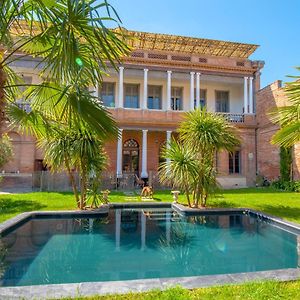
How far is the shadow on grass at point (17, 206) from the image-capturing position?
9.31m

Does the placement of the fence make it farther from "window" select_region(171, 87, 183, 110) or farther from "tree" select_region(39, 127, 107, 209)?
"window" select_region(171, 87, 183, 110)

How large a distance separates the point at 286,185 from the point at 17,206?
47.1 feet

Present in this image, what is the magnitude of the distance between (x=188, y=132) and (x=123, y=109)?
34.2 feet

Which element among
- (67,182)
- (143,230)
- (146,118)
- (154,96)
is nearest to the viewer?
(143,230)

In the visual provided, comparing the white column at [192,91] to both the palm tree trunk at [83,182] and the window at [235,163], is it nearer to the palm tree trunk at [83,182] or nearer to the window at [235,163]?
the window at [235,163]

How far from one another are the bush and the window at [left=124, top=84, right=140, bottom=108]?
10802 mm

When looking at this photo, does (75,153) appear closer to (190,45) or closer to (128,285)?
(128,285)

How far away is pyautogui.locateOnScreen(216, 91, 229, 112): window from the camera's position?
77.7 ft

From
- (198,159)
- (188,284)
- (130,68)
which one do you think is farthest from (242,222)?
(130,68)

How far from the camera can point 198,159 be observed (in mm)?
10086

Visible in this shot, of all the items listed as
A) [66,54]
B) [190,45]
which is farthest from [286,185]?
[66,54]

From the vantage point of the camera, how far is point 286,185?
17375 millimetres

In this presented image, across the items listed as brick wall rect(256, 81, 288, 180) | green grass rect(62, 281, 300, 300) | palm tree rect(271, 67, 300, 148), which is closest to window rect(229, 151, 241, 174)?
brick wall rect(256, 81, 288, 180)

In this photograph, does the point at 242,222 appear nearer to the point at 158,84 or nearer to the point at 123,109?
the point at 123,109
